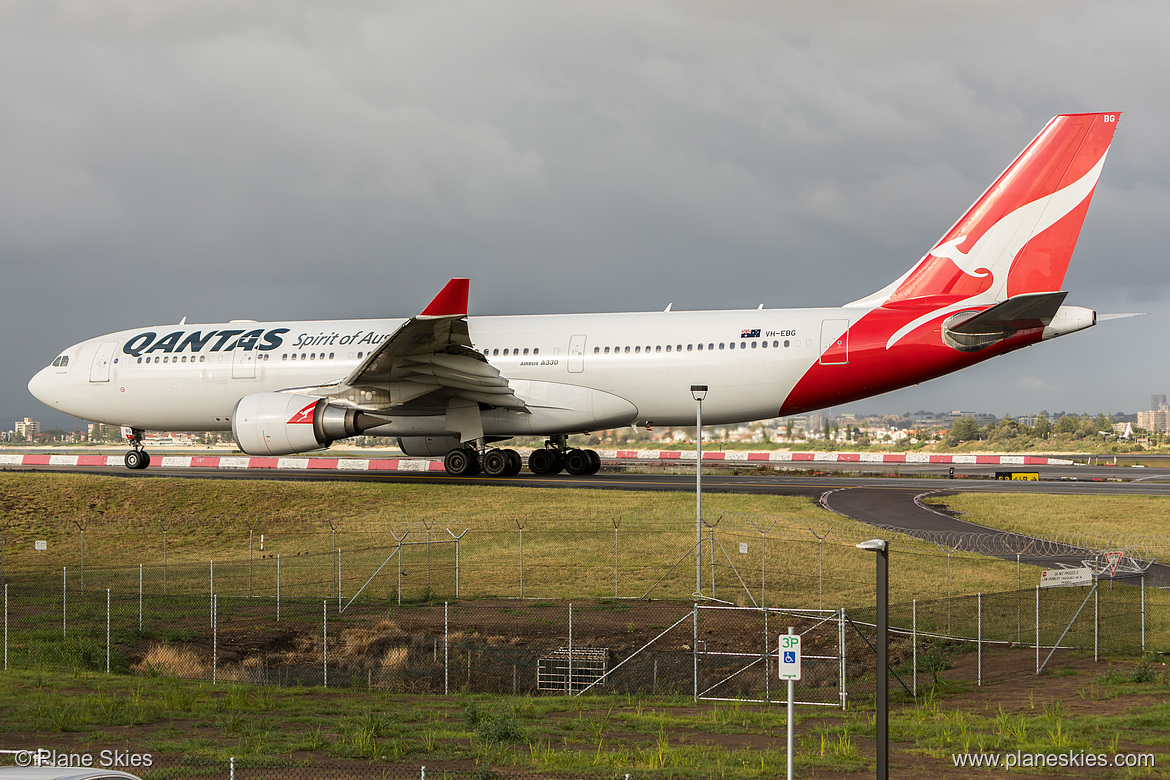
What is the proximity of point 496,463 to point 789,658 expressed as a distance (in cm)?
2348

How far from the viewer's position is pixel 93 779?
19.1ft

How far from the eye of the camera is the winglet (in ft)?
83.4

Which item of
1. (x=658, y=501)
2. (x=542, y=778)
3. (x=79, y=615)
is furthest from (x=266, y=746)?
(x=658, y=501)

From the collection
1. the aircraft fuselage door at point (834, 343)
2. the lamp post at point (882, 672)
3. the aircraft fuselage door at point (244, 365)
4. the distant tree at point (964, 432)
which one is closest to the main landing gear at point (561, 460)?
the aircraft fuselage door at point (834, 343)

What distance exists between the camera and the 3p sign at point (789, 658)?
9672 millimetres

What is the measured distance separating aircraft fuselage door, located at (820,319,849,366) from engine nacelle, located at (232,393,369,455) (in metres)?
14.4

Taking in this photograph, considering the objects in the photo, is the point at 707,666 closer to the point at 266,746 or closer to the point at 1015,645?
the point at 1015,645

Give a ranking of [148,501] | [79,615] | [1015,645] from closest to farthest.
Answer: [1015,645] < [79,615] < [148,501]

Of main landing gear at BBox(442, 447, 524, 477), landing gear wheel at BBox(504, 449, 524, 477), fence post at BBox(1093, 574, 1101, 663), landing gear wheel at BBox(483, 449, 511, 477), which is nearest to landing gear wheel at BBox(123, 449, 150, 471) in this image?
main landing gear at BBox(442, 447, 524, 477)

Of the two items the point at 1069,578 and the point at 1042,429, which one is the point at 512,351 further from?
the point at 1042,429

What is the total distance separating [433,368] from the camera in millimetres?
28875

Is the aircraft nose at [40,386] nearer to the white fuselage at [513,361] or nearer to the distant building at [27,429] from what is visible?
the white fuselage at [513,361]

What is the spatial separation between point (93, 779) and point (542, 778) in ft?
17.6

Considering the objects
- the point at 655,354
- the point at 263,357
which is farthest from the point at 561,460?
the point at 263,357
